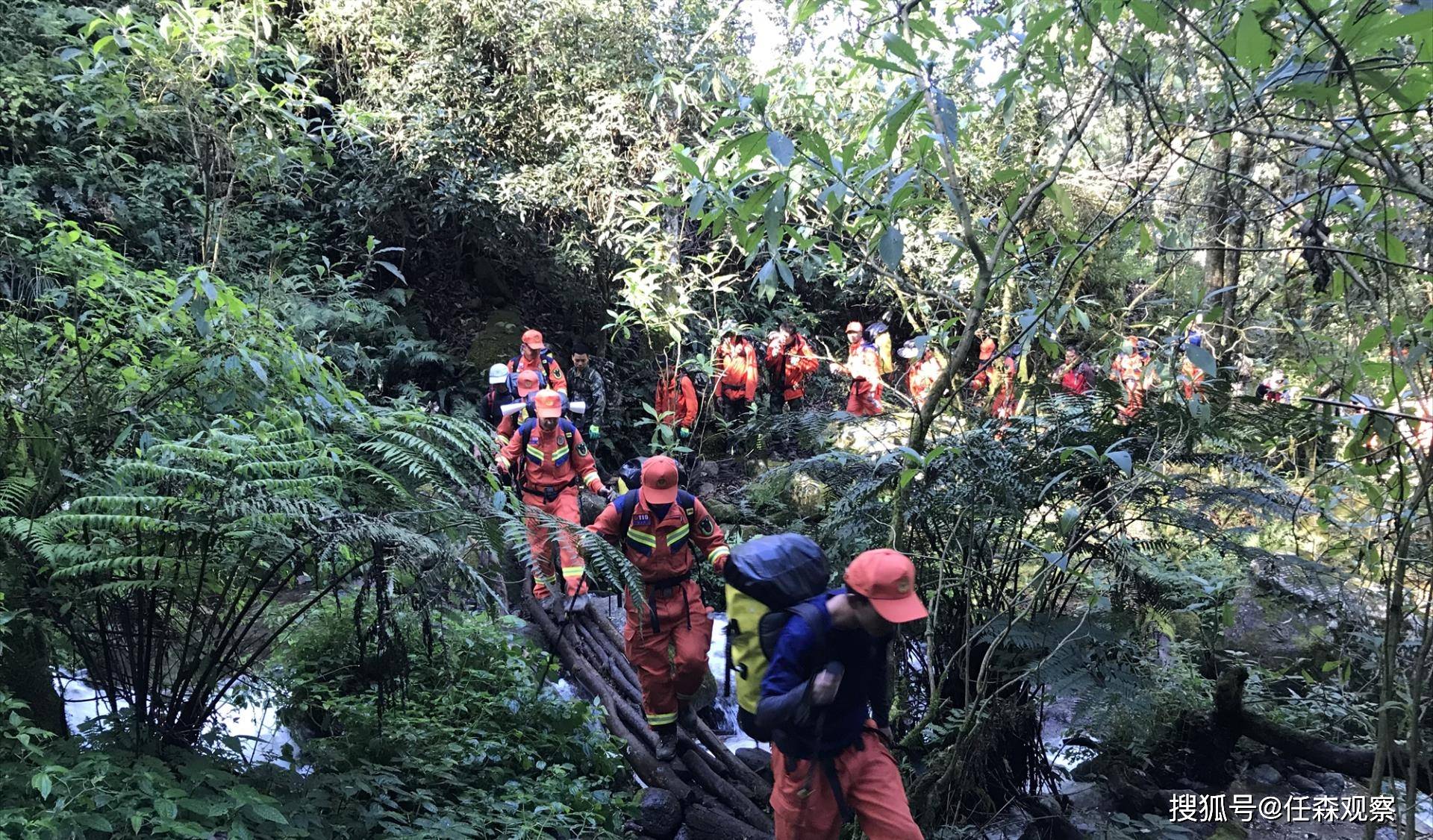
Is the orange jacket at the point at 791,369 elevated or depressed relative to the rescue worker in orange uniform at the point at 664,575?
elevated

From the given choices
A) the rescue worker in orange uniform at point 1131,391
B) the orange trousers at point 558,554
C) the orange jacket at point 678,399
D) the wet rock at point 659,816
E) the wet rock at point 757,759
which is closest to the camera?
the rescue worker in orange uniform at point 1131,391

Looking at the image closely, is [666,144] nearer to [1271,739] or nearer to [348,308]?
[348,308]

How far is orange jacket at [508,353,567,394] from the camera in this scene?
9742 mm

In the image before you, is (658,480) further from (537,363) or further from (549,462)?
(537,363)

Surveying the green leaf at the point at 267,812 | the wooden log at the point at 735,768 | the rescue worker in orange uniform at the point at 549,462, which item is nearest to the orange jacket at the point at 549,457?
the rescue worker in orange uniform at the point at 549,462

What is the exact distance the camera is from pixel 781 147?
262cm

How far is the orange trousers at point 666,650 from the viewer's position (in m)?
5.52

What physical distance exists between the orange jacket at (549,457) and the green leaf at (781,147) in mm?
5108

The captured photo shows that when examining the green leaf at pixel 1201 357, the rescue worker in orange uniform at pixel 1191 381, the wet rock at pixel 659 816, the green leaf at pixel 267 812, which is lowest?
the green leaf at pixel 267 812

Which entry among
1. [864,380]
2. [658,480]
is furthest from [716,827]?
[864,380]

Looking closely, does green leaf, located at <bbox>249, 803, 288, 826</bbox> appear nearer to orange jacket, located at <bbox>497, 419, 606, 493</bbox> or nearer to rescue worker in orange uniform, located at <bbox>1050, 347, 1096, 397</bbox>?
rescue worker in orange uniform, located at <bbox>1050, 347, 1096, 397</bbox>

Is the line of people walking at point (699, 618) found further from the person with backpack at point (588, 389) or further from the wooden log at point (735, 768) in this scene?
the person with backpack at point (588, 389)

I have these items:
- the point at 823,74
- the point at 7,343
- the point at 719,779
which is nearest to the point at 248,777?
the point at 7,343

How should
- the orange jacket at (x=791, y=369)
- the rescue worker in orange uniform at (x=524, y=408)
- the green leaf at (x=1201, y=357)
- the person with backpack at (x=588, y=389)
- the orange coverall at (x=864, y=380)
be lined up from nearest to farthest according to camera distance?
the green leaf at (x=1201, y=357) → the rescue worker in orange uniform at (x=524, y=408) → the person with backpack at (x=588, y=389) → the orange coverall at (x=864, y=380) → the orange jacket at (x=791, y=369)
